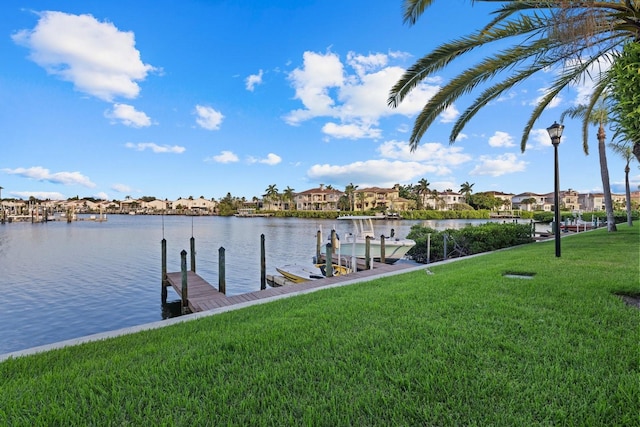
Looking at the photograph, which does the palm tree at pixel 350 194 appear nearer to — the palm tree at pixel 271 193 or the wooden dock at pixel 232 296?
the palm tree at pixel 271 193

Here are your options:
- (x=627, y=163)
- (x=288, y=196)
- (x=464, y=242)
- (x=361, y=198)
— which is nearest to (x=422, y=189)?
(x=361, y=198)

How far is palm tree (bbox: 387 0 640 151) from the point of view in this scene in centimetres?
600

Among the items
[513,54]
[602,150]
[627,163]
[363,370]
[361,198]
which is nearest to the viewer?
[363,370]

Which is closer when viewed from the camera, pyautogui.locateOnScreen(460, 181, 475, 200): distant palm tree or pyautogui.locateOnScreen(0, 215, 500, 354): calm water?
pyautogui.locateOnScreen(0, 215, 500, 354): calm water

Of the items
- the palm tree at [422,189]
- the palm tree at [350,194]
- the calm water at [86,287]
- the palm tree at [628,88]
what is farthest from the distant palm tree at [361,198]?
the palm tree at [628,88]

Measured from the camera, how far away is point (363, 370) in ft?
10.2

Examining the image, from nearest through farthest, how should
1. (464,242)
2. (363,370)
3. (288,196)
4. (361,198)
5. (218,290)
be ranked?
1. (363,370)
2. (218,290)
3. (464,242)
4. (361,198)
5. (288,196)

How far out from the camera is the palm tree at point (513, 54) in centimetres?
600

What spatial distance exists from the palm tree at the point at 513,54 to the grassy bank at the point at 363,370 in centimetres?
413

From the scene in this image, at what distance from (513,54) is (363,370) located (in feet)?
26.5

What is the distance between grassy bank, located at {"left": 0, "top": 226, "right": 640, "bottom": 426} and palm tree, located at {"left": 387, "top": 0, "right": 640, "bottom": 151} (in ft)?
13.5

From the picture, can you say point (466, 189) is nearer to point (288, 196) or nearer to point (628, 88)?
point (288, 196)

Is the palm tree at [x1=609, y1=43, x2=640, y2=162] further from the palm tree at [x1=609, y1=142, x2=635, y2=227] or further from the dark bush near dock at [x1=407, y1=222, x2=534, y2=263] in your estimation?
the palm tree at [x1=609, y1=142, x2=635, y2=227]

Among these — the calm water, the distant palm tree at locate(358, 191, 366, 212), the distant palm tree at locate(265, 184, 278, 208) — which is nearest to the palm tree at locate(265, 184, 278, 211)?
→ the distant palm tree at locate(265, 184, 278, 208)
